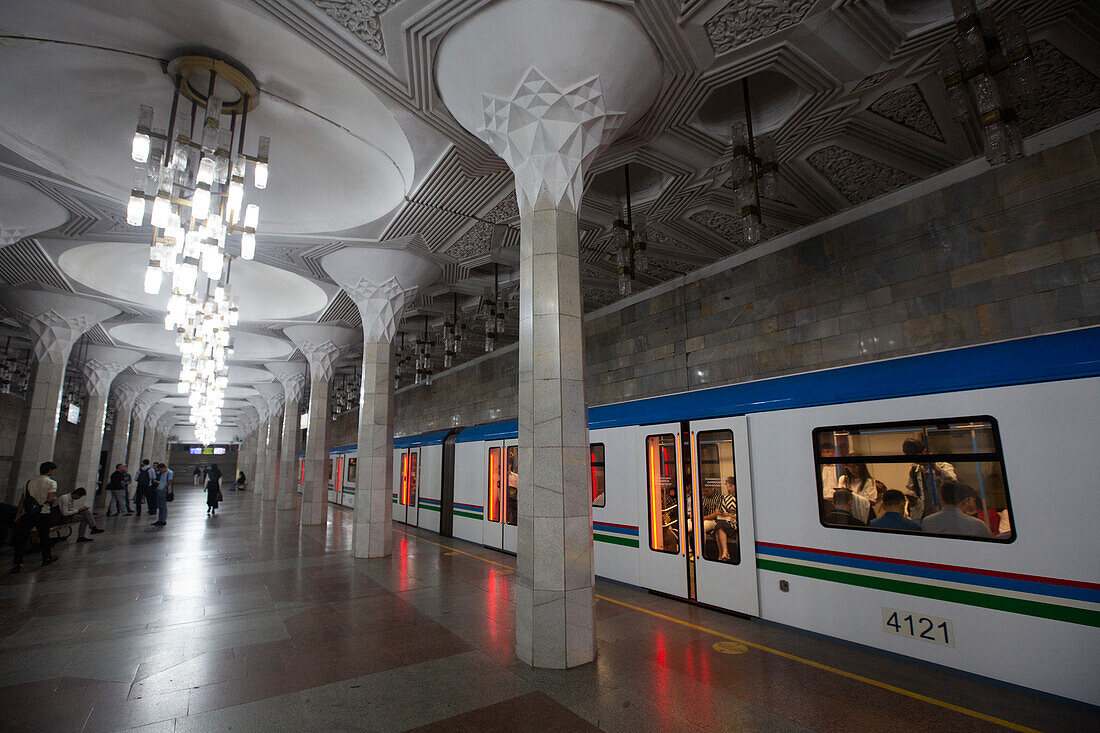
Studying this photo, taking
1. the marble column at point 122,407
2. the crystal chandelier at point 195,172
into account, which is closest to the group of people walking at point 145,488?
the marble column at point 122,407

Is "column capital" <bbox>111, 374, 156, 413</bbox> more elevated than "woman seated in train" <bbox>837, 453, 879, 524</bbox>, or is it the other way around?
"column capital" <bbox>111, 374, 156, 413</bbox>

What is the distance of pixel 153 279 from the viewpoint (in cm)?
639

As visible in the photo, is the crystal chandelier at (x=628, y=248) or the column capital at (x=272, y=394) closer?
the crystal chandelier at (x=628, y=248)

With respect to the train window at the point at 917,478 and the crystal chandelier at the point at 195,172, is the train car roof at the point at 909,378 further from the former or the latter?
the crystal chandelier at the point at 195,172

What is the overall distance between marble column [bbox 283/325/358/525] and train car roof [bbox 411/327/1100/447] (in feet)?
39.3

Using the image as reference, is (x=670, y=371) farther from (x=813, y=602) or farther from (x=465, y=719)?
(x=465, y=719)

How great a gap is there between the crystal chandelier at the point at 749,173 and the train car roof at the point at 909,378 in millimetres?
1761

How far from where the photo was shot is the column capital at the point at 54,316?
12102 millimetres

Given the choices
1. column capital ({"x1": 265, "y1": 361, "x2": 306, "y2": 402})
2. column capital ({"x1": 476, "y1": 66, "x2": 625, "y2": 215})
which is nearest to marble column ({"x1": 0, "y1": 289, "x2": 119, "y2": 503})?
column capital ({"x1": 265, "y1": 361, "x2": 306, "y2": 402})

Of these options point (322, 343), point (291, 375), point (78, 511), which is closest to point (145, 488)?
point (78, 511)

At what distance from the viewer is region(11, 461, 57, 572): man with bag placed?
8531 millimetres

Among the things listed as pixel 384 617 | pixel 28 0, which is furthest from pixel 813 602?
pixel 28 0

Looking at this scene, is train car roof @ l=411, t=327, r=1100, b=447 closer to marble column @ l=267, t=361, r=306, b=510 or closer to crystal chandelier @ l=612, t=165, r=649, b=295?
crystal chandelier @ l=612, t=165, r=649, b=295

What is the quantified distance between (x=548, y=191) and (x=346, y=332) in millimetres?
12330
